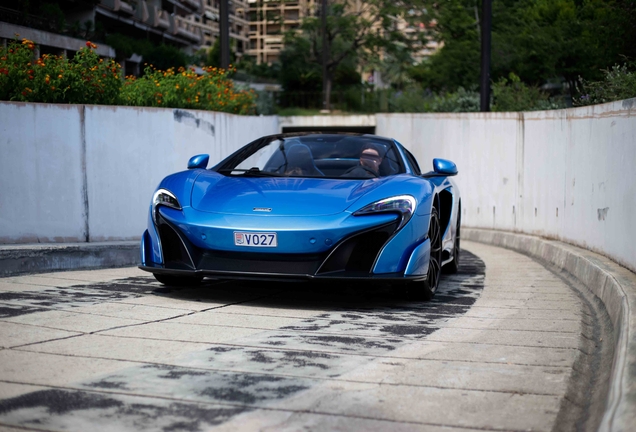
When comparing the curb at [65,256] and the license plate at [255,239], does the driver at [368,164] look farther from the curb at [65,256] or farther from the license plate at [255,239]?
the curb at [65,256]

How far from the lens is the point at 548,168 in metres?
12.6

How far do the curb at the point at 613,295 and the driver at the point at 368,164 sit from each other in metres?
2.01

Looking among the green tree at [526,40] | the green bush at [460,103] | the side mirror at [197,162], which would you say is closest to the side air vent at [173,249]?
the side mirror at [197,162]

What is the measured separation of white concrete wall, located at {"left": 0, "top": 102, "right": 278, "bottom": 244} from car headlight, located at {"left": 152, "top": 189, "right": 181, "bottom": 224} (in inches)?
111

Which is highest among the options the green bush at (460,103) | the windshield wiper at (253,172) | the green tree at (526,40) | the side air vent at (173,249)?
the green tree at (526,40)

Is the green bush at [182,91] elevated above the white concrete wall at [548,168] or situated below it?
above

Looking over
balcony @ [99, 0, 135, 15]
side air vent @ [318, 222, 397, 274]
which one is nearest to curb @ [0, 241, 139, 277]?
side air vent @ [318, 222, 397, 274]

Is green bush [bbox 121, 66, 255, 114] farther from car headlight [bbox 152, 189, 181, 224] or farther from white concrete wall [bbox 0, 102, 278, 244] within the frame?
car headlight [bbox 152, 189, 181, 224]

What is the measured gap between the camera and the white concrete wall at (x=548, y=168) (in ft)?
26.6

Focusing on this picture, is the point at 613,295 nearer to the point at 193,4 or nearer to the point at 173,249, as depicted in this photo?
the point at 173,249

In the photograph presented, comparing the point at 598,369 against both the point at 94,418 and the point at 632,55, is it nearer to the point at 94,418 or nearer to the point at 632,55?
the point at 94,418

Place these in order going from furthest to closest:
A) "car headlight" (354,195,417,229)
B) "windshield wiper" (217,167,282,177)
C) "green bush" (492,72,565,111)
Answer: "green bush" (492,72,565,111)
"windshield wiper" (217,167,282,177)
"car headlight" (354,195,417,229)

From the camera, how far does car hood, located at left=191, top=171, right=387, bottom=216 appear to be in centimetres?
684

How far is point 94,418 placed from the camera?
12.3 ft
